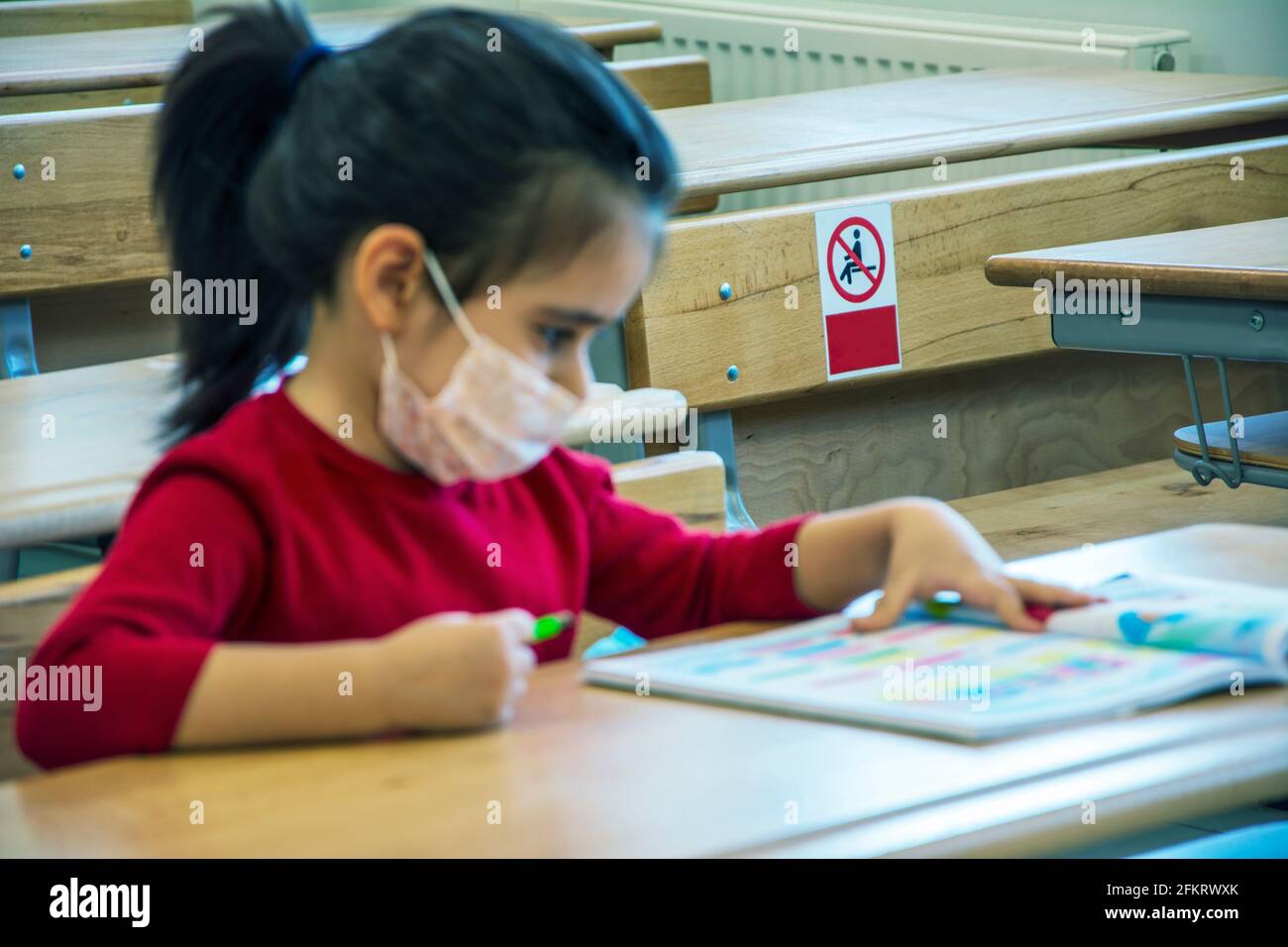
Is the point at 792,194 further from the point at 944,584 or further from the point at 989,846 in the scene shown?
the point at 989,846

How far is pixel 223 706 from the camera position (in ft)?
2.95

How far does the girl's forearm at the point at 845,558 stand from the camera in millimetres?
1200

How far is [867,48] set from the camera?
168 inches

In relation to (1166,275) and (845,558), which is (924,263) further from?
(845,558)

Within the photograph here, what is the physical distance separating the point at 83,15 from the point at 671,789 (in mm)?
4915

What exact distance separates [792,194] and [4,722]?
140 inches

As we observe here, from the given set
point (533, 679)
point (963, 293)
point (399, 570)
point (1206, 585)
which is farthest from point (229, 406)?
point (963, 293)

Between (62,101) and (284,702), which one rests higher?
(62,101)

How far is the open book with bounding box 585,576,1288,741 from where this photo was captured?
88cm

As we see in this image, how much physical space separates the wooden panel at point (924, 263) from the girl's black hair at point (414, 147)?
1100 mm

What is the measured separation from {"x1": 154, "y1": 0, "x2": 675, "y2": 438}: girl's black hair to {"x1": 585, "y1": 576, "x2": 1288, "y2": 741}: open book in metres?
0.27

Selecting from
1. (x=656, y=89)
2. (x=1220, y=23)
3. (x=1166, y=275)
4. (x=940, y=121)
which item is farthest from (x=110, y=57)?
(x=1166, y=275)

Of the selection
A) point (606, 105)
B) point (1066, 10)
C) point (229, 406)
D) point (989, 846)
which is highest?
point (1066, 10)

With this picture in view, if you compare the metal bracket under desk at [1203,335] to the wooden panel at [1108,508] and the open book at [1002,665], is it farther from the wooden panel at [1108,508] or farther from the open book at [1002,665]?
the open book at [1002,665]
